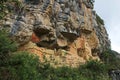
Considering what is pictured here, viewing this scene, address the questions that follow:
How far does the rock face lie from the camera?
2583 cm

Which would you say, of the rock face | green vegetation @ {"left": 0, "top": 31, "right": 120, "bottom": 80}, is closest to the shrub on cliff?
green vegetation @ {"left": 0, "top": 31, "right": 120, "bottom": 80}

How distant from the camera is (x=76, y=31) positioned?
29328 millimetres

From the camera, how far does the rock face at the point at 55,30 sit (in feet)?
84.7

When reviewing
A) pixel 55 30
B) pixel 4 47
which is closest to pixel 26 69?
pixel 4 47

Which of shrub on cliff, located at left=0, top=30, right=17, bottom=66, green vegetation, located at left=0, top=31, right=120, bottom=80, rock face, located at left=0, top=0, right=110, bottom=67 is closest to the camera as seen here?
green vegetation, located at left=0, top=31, right=120, bottom=80

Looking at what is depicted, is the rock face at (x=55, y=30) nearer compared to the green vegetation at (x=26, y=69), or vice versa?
the green vegetation at (x=26, y=69)

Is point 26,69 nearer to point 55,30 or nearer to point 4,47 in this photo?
point 4,47

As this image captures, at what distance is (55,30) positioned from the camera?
2747 cm

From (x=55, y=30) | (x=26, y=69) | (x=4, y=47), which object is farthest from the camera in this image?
(x=55, y=30)

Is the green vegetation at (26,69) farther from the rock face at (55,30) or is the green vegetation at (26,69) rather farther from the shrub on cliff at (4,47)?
the rock face at (55,30)

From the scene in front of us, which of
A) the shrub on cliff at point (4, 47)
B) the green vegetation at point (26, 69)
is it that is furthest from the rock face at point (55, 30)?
the shrub on cliff at point (4, 47)

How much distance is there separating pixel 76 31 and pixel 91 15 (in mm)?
4916

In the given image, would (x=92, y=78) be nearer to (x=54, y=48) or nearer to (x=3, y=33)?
(x=54, y=48)

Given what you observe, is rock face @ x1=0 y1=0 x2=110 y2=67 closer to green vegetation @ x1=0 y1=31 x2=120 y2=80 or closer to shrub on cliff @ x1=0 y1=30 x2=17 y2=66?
green vegetation @ x1=0 y1=31 x2=120 y2=80
